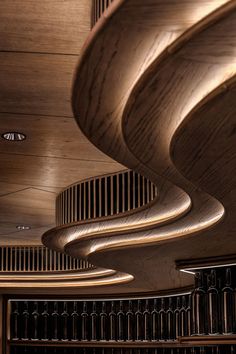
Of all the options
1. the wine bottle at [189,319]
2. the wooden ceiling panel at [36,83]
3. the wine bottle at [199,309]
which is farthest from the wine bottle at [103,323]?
the wooden ceiling panel at [36,83]

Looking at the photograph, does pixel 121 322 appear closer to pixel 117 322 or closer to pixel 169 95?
pixel 117 322

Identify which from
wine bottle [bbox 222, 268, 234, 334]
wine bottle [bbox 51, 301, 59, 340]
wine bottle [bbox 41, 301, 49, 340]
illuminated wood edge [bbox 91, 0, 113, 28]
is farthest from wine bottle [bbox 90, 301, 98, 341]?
illuminated wood edge [bbox 91, 0, 113, 28]

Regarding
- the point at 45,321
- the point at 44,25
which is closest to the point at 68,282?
the point at 45,321

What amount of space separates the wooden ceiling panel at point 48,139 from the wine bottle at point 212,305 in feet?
6.09

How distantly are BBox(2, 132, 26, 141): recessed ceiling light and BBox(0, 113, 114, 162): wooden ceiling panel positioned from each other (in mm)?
38

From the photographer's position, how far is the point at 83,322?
1127cm

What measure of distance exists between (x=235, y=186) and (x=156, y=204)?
1.36m

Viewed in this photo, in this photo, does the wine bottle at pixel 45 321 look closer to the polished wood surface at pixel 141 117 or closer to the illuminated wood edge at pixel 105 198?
the illuminated wood edge at pixel 105 198

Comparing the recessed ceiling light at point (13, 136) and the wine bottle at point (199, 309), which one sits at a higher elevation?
the recessed ceiling light at point (13, 136)

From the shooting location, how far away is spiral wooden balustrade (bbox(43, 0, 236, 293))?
2160 millimetres

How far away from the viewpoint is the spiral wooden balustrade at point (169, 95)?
2.16 m

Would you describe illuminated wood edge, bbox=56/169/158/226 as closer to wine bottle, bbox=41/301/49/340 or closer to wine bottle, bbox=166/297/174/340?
wine bottle, bbox=166/297/174/340

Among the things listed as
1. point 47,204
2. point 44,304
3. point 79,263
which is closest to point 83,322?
point 44,304

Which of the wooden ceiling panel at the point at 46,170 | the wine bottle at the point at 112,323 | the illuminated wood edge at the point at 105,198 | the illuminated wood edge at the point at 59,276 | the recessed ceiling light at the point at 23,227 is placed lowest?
the wine bottle at the point at 112,323
